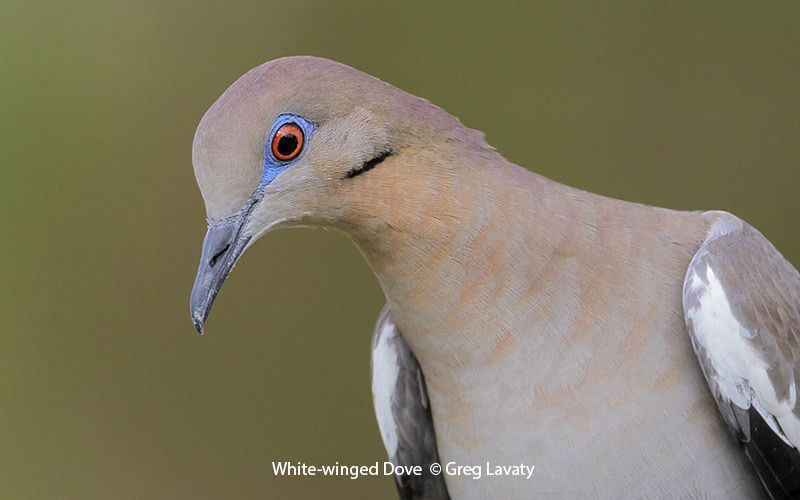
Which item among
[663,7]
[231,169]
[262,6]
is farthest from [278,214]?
[663,7]

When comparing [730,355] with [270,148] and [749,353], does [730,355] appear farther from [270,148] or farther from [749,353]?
[270,148]

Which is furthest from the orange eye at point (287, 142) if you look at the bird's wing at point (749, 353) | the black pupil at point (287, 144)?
the bird's wing at point (749, 353)

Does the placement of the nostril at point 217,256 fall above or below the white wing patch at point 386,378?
above

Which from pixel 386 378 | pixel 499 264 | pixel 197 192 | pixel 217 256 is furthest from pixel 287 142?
pixel 197 192

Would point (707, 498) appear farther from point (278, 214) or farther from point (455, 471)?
point (278, 214)

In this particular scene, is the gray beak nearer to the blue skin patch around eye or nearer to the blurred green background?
the blue skin patch around eye

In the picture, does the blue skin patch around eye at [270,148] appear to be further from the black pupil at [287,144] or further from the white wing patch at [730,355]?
the white wing patch at [730,355]
